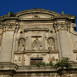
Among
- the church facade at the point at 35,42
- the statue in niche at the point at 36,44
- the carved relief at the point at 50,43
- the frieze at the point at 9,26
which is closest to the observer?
the church facade at the point at 35,42

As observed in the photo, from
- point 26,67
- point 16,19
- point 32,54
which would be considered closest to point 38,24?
point 16,19

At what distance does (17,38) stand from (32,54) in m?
2.65

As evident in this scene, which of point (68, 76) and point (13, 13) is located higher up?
point (13, 13)

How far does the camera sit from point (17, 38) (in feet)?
52.4

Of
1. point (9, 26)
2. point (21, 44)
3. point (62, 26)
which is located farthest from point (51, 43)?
point (9, 26)

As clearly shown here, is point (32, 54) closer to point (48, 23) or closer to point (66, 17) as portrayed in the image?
point (48, 23)

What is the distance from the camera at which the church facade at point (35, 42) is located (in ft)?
42.5

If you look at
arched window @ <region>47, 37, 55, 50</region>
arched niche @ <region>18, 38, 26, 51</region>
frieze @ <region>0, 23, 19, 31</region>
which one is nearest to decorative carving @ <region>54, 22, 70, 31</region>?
arched window @ <region>47, 37, 55, 50</region>

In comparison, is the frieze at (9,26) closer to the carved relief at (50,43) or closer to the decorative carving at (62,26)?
the carved relief at (50,43)

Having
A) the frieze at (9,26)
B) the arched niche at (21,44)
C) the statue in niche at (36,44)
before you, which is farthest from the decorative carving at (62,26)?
the frieze at (9,26)

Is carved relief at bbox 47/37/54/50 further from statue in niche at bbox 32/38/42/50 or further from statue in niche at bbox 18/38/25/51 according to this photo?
statue in niche at bbox 18/38/25/51

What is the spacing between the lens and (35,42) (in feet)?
51.3

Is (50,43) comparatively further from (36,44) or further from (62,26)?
(62,26)

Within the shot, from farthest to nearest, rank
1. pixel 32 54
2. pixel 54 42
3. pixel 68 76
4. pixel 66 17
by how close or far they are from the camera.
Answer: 1. pixel 66 17
2. pixel 54 42
3. pixel 32 54
4. pixel 68 76
